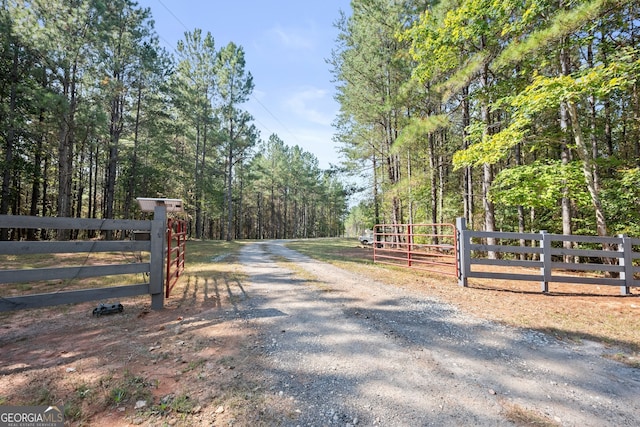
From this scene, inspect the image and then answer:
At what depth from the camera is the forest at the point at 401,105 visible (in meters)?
7.93

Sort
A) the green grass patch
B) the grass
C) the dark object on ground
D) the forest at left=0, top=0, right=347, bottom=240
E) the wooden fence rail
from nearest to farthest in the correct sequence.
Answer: the wooden fence rail → the grass → the dark object on ground → the green grass patch → the forest at left=0, top=0, right=347, bottom=240

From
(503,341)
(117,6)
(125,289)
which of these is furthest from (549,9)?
(117,6)

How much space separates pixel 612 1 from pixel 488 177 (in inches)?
222

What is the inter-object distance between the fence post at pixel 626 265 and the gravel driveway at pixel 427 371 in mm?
4208

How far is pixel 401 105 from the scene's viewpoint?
13.2 m

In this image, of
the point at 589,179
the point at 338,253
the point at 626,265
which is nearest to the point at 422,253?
the point at 626,265

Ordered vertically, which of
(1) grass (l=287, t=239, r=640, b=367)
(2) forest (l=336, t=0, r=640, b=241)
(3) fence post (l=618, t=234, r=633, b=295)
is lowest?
(1) grass (l=287, t=239, r=640, b=367)

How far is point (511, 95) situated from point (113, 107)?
846 inches

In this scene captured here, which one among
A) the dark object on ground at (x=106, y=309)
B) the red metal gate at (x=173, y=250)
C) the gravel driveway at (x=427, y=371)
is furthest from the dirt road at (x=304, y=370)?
the red metal gate at (x=173, y=250)

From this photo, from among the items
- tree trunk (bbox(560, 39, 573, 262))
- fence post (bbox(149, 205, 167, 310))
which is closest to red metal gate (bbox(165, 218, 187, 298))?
fence post (bbox(149, 205, 167, 310))

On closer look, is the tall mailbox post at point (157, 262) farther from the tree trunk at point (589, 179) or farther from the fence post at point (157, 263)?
the tree trunk at point (589, 179)

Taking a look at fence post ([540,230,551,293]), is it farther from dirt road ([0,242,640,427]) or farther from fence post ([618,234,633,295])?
dirt road ([0,242,640,427])

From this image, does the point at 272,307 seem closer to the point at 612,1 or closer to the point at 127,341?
the point at 127,341

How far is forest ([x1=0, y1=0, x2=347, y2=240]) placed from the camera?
473 inches
